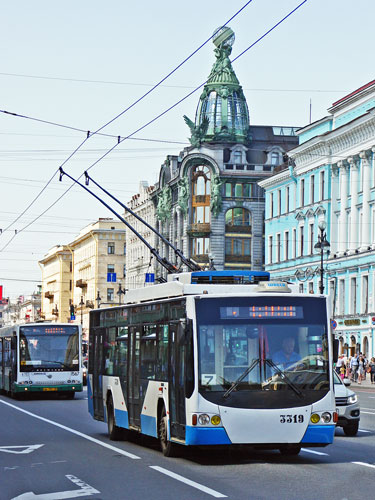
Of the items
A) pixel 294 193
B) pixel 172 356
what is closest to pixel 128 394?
pixel 172 356

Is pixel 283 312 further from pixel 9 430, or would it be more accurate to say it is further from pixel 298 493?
pixel 9 430

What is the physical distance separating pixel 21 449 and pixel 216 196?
259ft

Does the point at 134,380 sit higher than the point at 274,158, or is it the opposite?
the point at 274,158

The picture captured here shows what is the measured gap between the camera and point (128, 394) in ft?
64.5

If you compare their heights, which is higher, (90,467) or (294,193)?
(294,193)

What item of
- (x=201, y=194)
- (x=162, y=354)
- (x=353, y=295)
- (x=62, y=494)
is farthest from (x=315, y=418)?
(x=201, y=194)

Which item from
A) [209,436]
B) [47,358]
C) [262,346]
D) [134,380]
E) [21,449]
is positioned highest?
[262,346]

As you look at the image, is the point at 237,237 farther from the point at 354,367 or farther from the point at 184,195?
the point at 354,367

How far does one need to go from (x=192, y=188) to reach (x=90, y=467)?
278 ft

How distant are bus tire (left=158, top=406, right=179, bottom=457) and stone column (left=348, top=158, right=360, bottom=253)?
161 ft

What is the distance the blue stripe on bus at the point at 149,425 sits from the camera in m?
17.7

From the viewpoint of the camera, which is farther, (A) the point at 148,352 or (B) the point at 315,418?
(A) the point at 148,352

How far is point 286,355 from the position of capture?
52.3ft

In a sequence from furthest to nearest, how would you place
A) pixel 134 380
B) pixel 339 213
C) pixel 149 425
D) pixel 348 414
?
pixel 339 213 < pixel 348 414 < pixel 134 380 < pixel 149 425
